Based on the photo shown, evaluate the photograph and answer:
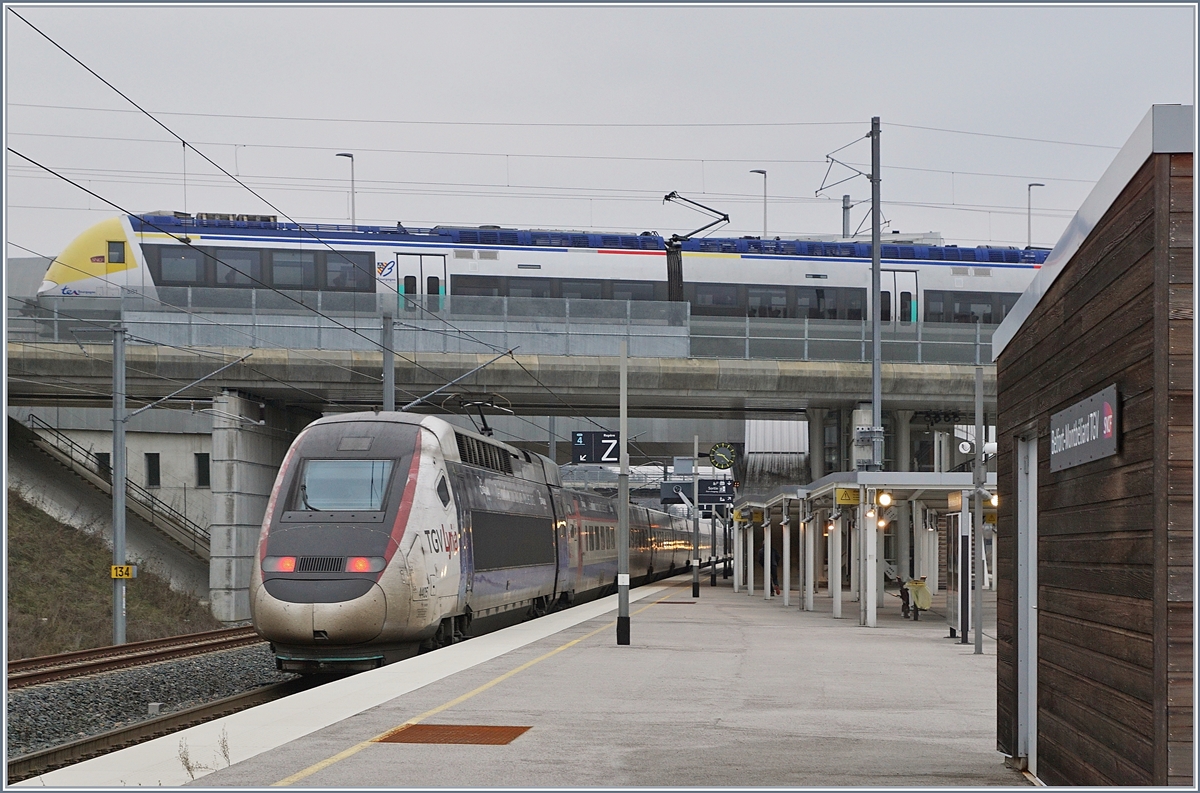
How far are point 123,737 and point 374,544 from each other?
4.49 meters

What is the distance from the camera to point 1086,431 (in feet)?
22.5

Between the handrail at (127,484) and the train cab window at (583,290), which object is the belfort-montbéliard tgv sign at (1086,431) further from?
the handrail at (127,484)

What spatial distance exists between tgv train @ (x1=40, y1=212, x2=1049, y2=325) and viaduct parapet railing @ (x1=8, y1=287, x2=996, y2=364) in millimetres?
1022

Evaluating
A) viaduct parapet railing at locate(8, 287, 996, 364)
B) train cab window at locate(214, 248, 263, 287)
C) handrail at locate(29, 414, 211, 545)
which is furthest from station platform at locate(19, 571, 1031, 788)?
handrail at locate(29, 414, 211, 545)

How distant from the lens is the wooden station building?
5.51 m

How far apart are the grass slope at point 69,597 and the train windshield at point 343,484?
1279cm

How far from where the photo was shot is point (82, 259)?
124 feet

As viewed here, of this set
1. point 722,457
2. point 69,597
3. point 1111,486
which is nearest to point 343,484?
point 1111,486

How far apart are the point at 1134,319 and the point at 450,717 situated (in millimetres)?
7423

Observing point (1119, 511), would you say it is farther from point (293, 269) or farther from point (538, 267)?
point (538, 267)

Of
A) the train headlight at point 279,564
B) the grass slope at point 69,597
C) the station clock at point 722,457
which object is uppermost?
the station clock at point 722,457

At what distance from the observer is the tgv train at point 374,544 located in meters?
17.5

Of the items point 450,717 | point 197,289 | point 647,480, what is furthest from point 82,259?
point 647,480

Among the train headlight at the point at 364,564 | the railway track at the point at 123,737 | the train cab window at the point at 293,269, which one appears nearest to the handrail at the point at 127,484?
the train cab window at the point at 293,269
